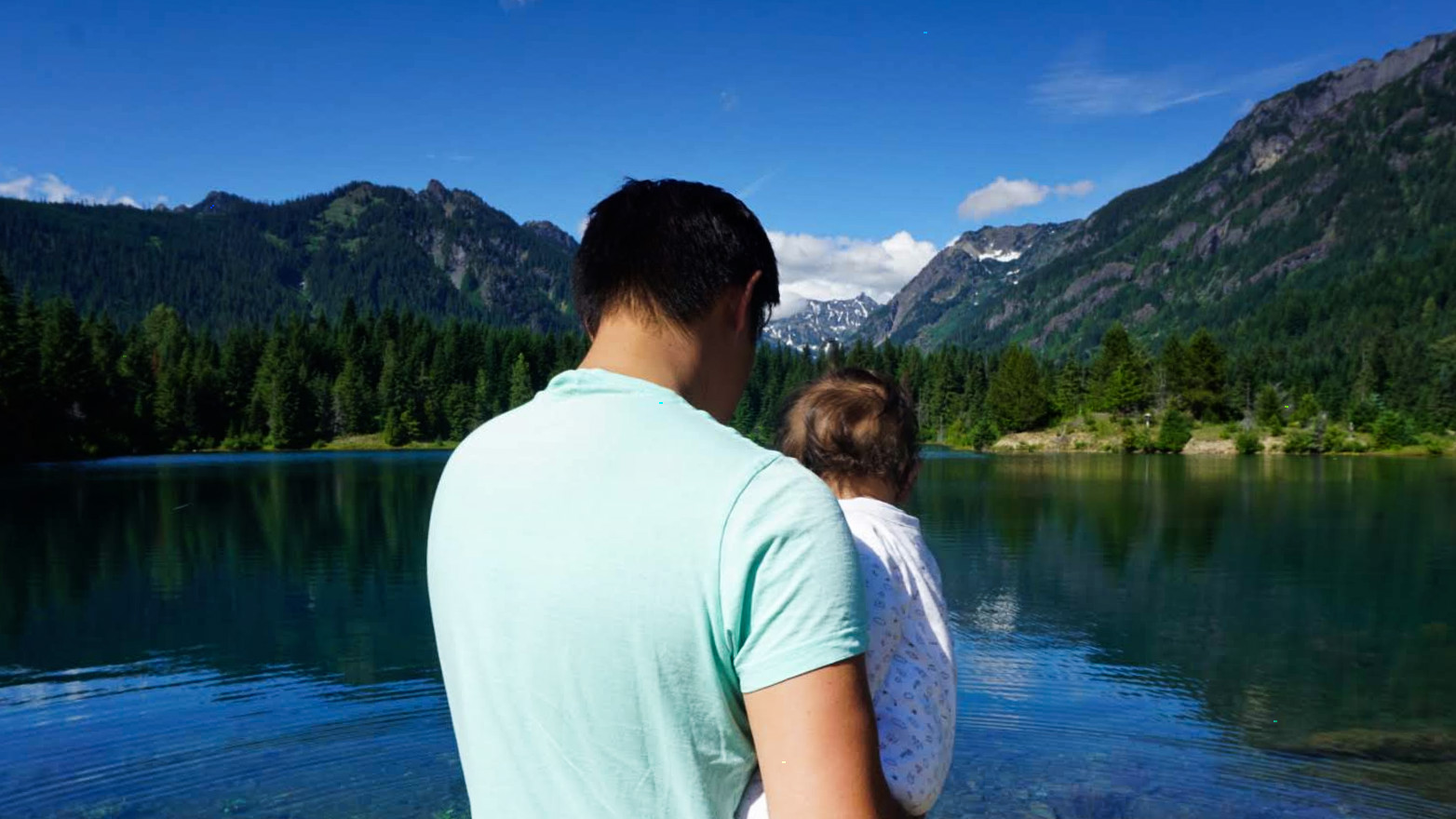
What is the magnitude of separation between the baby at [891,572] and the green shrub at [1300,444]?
8912 centimetres

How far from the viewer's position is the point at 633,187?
5.12 ft

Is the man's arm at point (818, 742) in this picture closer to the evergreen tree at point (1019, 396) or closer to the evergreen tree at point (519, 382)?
the evergreen tree at point (519, 382)

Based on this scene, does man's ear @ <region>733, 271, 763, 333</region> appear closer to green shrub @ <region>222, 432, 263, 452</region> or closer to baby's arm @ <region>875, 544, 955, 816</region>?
baby's arm @ <region>875, 544, 955, 816</region>

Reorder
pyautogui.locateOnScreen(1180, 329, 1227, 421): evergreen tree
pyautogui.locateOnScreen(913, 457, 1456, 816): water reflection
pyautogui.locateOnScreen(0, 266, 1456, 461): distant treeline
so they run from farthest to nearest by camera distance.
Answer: pyautogui.locateOnScreen(1180, 329, 1227, 421): evergreen tree < pyautogui.locateOnScreen(0, 266, 1456, 461): distant treeline < pyautogui.locateOnScreen(913, 457, 1456, 816): water reflection

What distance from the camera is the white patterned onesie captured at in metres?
1.92

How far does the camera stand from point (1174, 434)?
274 ft

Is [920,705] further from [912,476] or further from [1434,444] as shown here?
[1434,444]

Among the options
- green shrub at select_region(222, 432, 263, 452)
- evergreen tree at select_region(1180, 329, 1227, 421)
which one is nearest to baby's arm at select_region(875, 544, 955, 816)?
green shrub at select_region(222, 432, 263, 452)

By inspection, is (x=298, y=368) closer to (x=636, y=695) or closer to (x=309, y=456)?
(x=309, y=456)

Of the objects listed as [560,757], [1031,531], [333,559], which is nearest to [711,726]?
[560,757]

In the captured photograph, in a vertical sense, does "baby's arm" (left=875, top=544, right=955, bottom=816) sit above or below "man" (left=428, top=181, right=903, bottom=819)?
below

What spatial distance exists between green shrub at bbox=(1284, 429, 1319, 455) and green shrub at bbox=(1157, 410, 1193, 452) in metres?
7.73

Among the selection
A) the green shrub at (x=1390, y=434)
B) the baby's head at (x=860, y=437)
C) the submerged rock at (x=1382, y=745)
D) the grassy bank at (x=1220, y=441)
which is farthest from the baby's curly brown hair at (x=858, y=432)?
the green shrub at (x=1390, y=434)

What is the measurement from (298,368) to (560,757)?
101m
